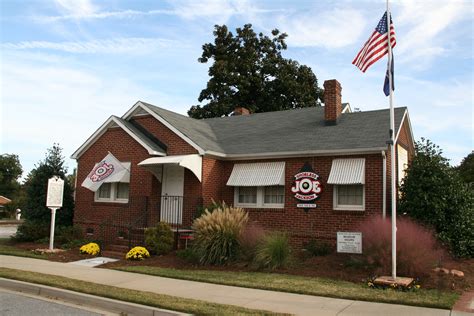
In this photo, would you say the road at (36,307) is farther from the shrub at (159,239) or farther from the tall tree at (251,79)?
the tall tree at (251,79)

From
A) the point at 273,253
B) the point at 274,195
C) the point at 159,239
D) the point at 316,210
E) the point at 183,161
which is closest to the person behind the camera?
the point at 273,253

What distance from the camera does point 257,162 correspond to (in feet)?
50.8

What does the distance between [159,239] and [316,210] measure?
197 inches

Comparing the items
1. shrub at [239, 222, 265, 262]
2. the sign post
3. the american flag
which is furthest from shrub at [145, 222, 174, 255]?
the american flag

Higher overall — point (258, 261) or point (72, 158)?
point (72, 158)

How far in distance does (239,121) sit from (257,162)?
4726 millimetres

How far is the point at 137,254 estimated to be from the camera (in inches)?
507

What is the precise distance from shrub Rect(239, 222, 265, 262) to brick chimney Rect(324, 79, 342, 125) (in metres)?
6.25

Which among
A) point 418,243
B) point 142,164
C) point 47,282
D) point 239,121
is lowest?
point 47,282

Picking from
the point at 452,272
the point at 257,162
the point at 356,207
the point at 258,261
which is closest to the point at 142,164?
the point at 257,162

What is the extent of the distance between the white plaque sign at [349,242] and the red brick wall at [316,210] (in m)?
1.62

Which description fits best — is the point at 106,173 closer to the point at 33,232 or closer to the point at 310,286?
the point at 33,232

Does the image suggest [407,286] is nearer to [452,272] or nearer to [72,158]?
[452,272]

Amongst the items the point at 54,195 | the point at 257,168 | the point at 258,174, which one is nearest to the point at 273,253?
the point at 258,174
